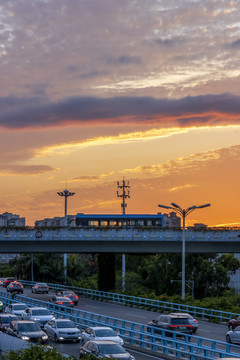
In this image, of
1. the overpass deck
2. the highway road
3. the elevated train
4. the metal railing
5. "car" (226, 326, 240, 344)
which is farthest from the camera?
the elevated train

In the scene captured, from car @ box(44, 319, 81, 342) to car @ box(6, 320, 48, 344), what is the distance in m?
1.42

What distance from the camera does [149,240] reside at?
239ft

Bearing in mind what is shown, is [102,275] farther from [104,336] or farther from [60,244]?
[104,336]

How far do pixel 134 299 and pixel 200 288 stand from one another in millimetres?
47495

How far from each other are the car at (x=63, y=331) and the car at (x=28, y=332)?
56.1 inches

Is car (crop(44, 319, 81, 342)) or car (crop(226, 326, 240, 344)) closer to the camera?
car (crop(226, 326, 240, 344))

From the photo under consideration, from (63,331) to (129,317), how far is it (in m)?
15.5

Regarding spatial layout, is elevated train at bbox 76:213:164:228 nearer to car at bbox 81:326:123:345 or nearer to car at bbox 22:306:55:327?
car at bbox 22:306:55:327

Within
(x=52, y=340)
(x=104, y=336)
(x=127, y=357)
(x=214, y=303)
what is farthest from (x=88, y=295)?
(x=127, y=357)

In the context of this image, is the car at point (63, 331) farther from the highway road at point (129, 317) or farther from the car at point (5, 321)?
the car at point (5, 321)

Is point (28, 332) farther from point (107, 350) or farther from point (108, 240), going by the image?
point (108, 240)

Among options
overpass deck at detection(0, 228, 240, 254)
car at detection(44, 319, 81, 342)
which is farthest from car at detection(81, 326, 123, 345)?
overpass deck at detection(0, 228, 240, 254)

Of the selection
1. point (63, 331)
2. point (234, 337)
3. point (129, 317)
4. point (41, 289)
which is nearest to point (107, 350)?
point (63, 331)

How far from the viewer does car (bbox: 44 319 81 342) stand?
34.9m
